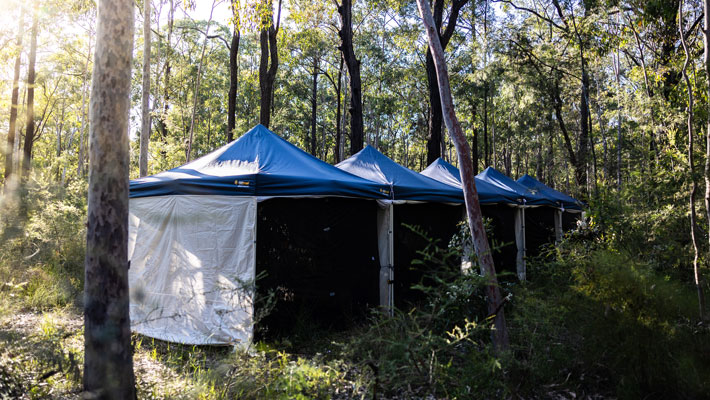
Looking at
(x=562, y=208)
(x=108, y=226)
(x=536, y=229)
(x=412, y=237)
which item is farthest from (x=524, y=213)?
(x=108, y=226)

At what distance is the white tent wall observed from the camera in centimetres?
497

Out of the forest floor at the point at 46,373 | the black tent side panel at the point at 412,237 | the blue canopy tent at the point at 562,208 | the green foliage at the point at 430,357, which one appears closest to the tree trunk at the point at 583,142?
the blue canopy tent at the point at 562,208

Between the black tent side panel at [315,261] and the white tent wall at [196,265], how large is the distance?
8.1 inches

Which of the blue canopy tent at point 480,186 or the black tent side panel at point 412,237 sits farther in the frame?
the blue canopy tent at point 480,186

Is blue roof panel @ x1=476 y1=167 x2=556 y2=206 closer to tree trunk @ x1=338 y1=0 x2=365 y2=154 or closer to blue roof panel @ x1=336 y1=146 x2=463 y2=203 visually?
blue roof panel @ x1=336 y1=146 x2=463 y2=203

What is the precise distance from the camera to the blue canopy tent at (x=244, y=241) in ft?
16.6

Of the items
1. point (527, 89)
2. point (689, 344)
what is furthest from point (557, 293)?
point (527, 89)

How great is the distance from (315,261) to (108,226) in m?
2.89

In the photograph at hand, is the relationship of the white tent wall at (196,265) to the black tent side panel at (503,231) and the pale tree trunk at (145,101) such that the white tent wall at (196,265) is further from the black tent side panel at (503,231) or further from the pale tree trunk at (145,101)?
the black tent side panel at (503,231)

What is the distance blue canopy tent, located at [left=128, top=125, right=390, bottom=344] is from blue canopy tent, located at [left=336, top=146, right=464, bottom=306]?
0.33 m

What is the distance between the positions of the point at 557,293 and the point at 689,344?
3.41 feet

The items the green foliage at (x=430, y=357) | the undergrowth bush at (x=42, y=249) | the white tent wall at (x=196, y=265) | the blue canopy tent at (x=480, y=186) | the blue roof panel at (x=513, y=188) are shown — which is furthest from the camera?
the blue roof panel at (x=513, y=188)

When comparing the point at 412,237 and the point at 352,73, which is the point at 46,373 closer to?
the point at 412,237

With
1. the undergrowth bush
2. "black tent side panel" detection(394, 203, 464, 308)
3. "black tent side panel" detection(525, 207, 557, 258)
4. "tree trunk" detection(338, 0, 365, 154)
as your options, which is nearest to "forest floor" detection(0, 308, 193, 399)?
"black tent side panel" detection(394, 203, 464, 308)
